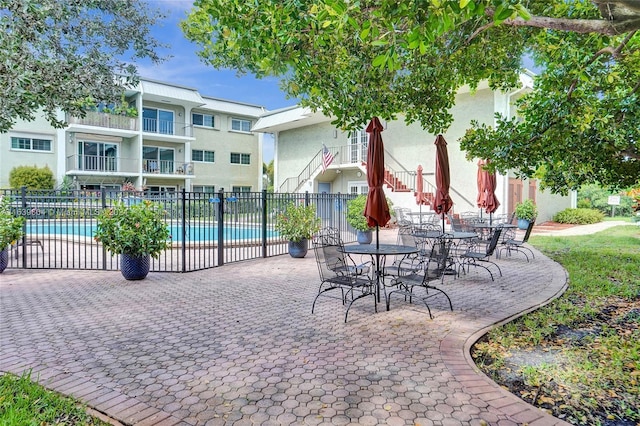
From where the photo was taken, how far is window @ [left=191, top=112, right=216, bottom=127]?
31016mm

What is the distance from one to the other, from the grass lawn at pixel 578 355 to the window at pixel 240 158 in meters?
28.7

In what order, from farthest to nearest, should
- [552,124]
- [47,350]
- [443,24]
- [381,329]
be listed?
1. [552,124]
2. [381,329]
3. [47,350]
4. [443,24]

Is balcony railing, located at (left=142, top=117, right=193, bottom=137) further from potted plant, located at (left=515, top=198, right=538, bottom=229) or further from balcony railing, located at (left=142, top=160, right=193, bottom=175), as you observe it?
potted plant, located at (left=515, top=198, right=538, bottom=229)

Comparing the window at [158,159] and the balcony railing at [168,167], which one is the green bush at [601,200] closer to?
the balcony railing at [168,167]

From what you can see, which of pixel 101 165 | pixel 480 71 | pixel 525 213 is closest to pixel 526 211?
pixel 525 213

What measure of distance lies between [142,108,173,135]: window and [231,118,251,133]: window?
5.28 meters

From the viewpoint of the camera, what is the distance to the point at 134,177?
27.4 metres

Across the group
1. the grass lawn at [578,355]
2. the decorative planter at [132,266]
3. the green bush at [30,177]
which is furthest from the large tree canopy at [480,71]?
the green bush at [30,177]

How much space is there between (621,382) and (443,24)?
378cm

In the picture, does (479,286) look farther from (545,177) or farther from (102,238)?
(102,238)

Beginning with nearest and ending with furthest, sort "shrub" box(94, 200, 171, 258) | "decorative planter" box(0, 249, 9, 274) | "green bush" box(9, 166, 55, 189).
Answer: "shrub" box(94, 200, 171, 258)
"decorative planter" box(0, 249, 9, 274)
"green bush" box(9, 166, 55, 189)

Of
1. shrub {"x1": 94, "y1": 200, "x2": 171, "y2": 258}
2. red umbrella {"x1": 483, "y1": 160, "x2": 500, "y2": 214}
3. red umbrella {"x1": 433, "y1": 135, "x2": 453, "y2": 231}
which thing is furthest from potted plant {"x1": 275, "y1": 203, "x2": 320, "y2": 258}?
red umbrella {"x1": 483, "y1": 160, "x2": 500, "y2": 214}

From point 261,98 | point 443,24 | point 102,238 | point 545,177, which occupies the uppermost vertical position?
point 261,98

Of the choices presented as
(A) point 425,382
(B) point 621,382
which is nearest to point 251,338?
(A) point 425,382
